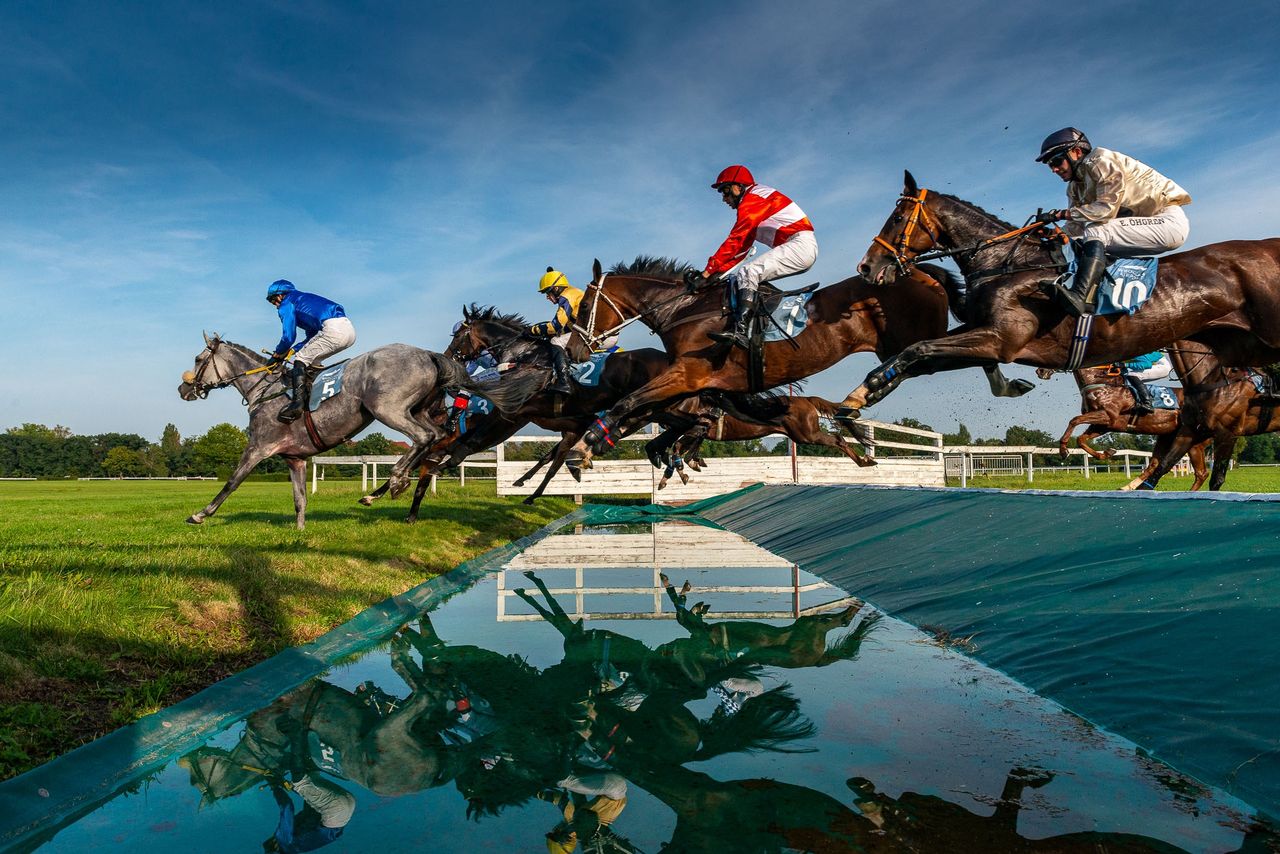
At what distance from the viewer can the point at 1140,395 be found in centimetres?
1168

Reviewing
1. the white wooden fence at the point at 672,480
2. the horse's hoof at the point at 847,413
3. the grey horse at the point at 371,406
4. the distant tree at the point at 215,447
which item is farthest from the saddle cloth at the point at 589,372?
the distant tree at the point at 215,447

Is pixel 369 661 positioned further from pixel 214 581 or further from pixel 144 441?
pixel 144 441

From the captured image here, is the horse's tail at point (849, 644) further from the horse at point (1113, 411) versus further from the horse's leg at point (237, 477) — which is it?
the horse at point (1113, 411)

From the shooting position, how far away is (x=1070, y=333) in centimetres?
618

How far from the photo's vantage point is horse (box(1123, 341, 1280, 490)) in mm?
8852

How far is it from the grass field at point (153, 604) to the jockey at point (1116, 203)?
5.71 meters

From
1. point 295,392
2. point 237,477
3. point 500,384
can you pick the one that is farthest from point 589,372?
point 237,477

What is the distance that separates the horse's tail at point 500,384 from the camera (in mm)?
9492

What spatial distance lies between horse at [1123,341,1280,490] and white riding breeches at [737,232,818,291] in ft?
13.4

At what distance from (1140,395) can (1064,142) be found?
6.70 metres

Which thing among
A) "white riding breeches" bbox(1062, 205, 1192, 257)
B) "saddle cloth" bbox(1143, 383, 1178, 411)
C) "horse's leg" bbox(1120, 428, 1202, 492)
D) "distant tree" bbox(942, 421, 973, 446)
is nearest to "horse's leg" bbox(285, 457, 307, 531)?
"white riding breeches" bbox(1062, 205, 1192, 257)

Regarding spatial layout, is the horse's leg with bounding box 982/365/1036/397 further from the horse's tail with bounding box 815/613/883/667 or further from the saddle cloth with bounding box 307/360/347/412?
the saddle cloth with bounding box 307/360/347/412

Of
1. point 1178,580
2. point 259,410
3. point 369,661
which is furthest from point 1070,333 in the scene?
point 259,410

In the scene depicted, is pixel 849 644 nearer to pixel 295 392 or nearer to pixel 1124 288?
pixel 1124 288
